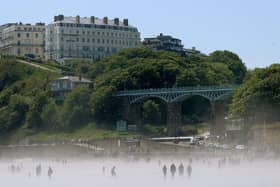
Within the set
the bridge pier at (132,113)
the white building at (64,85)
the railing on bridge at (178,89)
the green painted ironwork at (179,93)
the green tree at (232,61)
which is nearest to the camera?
the railing on bridge at (178,89)

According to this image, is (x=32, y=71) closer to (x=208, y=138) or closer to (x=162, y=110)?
(x=162, y=110)

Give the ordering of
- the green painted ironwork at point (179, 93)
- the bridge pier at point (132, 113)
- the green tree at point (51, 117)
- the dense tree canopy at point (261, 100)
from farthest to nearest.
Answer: the green tree at point (51, 117), the bridge pier at point (132, 113), the green painted ironwork at point (179, 93), the dense tree canopy at point (261, 100)

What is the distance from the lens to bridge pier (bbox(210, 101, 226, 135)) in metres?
120

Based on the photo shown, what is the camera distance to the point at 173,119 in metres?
125

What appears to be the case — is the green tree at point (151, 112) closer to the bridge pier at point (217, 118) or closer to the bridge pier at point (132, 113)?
the bridge pier at point (132, 113)

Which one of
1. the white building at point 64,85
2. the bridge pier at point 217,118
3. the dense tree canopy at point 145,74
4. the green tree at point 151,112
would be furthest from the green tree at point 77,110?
the bridge pier at point 217,118

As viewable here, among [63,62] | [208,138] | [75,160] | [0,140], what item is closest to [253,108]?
[208,138]

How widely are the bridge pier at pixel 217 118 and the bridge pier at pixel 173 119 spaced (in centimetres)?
453

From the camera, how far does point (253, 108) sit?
107062 millimetres

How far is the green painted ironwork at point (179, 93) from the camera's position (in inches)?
4844

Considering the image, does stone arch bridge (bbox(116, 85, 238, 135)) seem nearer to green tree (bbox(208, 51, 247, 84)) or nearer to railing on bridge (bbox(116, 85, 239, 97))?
railing on bridge (bbox(116, 85, 239, 97))

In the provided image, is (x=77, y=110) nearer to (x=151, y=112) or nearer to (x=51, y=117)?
(x=51, y=117)

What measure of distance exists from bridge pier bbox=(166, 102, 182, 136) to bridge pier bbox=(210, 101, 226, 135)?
14.9ft

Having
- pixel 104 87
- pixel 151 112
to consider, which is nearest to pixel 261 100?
pixel 151 112
